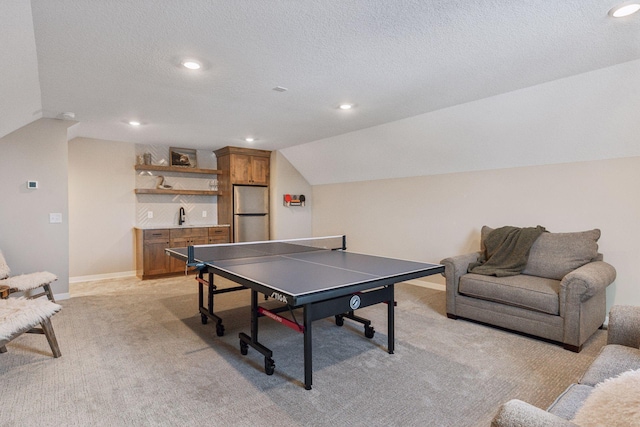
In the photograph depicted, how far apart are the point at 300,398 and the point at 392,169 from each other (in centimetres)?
401

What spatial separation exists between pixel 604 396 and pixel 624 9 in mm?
2179

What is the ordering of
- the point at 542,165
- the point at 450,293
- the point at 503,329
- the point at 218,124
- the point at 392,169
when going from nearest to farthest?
the point at 503,329
the point at 450,293
the point at 542,165
the point at 218,124
the point at 392,169

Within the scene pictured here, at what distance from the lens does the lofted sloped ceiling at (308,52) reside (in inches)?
78.1

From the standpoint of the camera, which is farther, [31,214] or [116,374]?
[31,214]

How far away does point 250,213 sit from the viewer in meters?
6.44

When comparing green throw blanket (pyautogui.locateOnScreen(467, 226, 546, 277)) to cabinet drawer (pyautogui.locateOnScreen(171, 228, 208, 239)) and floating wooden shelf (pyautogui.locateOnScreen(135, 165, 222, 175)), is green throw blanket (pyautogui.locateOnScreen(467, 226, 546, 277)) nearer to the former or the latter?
cabinet drawer (pyautogui.locateOnScreen(171, 228, 208, 239))

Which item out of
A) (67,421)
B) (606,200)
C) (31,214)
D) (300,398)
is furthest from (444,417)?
(31,214)

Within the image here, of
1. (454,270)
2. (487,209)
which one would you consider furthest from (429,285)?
(454,270)

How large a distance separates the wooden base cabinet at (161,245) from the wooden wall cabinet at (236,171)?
2.08ft

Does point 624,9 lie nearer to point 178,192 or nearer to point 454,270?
point 454,270

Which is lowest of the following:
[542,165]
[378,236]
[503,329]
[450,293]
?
[503,329]

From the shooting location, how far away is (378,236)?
5824mm

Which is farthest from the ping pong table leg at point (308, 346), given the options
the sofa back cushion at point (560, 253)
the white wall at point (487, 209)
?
the white wall at point (487, 209)

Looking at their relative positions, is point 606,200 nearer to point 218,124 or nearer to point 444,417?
point 444,417
